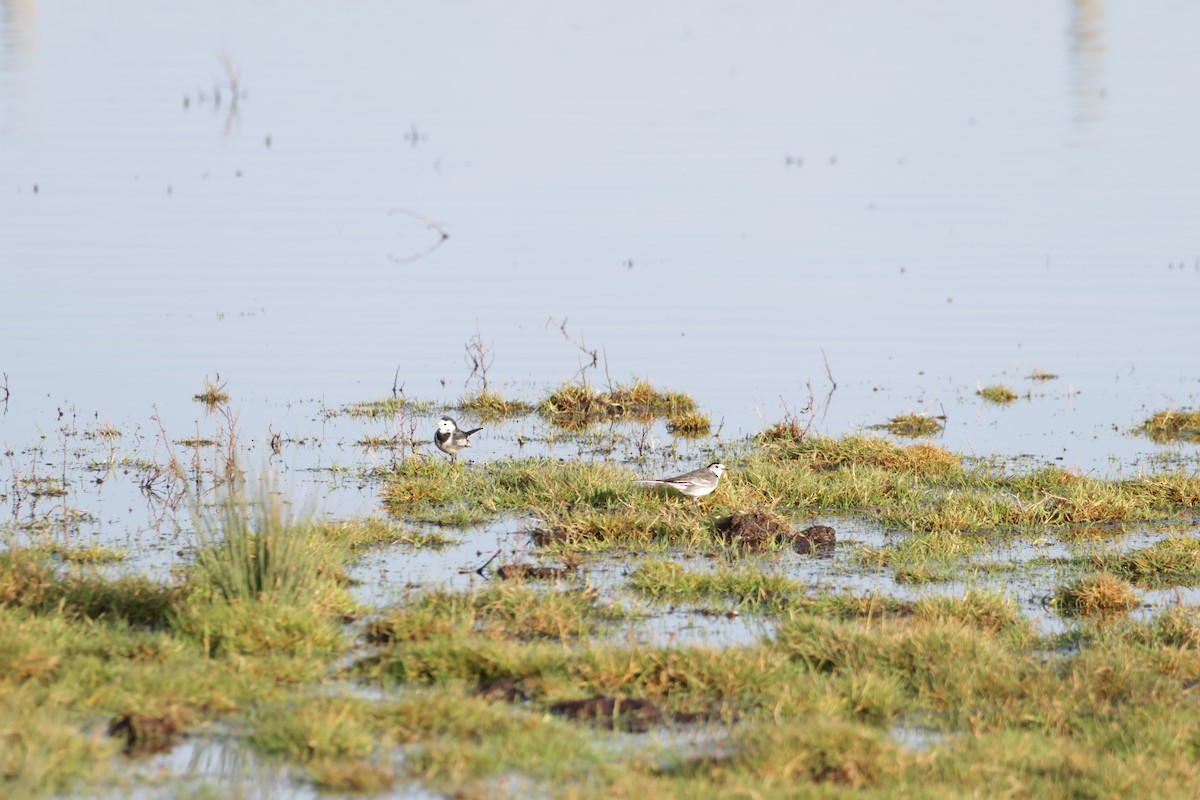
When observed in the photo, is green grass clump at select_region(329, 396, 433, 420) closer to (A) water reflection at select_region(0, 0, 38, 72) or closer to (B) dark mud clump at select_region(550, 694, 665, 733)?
(B) dark mud clump at select_region(550, 694, 665, 733)

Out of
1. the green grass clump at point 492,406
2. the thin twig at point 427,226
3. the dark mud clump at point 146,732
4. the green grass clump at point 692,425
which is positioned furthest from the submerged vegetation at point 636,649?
the thin twig at point 427,226

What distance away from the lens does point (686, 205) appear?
92.8 feet

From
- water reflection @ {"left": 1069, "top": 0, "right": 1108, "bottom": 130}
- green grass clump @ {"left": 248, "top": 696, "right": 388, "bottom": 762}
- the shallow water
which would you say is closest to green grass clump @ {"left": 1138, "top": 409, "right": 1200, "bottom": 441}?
the shallow water

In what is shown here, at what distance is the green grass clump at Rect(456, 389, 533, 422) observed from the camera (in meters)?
15.6

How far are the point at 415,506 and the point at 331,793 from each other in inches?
211

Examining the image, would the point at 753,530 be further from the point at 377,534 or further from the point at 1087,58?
the point at 1087,58

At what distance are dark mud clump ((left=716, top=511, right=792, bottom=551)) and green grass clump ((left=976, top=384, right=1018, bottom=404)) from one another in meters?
6.69

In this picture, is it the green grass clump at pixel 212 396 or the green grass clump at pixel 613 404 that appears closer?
the green grass clump at pixel 613 404

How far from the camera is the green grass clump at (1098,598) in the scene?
931 centimetres

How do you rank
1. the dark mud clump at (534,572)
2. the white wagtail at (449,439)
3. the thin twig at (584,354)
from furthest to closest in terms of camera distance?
the thin twig at (584,354) → the white wagtail at (449,439) → the dark mud clump at (534,572)

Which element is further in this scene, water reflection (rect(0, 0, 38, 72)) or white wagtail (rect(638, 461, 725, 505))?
water reflection (rect(0, 0, 38, 72))

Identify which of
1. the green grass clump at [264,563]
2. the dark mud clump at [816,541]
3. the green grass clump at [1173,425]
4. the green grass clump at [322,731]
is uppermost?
the green grass clump at [264,563]

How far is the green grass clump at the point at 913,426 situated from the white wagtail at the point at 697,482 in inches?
171

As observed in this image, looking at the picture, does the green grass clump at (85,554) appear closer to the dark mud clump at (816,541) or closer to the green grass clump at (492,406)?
the dark mud clump at (816,541)
